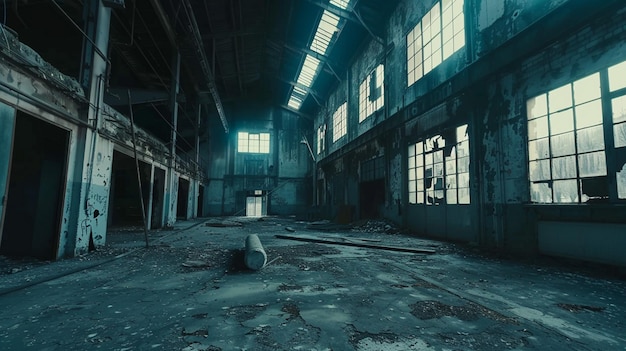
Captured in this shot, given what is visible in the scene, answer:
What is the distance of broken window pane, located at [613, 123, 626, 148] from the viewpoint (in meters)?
4.16

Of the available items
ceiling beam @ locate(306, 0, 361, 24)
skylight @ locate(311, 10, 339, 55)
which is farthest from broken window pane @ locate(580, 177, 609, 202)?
skylight @ locate(311, 10, 339, 55)

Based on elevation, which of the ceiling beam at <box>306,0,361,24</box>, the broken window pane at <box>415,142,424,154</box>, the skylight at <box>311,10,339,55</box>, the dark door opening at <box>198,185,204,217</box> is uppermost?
the skylight at <box>311,10,339,55</box>

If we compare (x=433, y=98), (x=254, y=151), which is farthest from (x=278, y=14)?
(x=254, y=151)

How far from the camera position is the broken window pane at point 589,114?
14.8 ft

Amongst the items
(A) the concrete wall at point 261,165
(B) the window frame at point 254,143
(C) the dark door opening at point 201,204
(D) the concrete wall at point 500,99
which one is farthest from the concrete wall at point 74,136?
(B) the window frame at point 254,143

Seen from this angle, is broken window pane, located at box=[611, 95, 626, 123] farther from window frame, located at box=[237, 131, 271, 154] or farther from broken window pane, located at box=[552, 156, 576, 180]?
window frame, located at box=[237, 131, 271, 154]

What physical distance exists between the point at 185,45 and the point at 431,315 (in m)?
12.5

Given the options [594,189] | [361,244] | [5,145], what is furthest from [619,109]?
[5,145]

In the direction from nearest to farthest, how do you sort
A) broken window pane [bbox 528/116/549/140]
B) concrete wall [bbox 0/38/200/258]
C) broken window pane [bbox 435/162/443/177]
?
concrete wall [bbox 0/38/200/258], broken window pane [bbox 528/116/549/140], broken window pane [bbox 435/162/443/177]

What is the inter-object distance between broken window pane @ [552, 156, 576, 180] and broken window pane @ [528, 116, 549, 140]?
0.54 m

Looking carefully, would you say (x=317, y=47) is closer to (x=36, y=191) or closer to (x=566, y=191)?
(x=566, y=191)

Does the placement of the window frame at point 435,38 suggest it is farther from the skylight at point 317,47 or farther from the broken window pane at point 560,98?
the skylight at point 317,47

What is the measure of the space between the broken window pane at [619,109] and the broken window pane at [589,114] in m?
0.18

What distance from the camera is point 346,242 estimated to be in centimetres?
715
